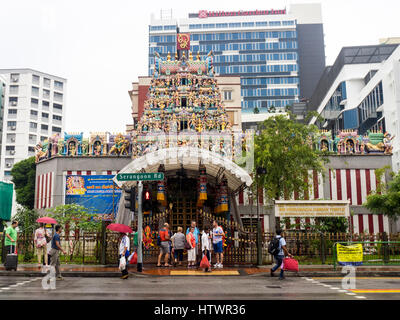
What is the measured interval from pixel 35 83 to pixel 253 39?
5567 cm

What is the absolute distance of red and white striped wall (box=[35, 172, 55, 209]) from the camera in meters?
34.9

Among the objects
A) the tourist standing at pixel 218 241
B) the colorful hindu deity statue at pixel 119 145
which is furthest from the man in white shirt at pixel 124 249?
the colorful hindu deity statue at pixel 119 145

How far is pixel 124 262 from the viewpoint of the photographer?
1485 centimetres

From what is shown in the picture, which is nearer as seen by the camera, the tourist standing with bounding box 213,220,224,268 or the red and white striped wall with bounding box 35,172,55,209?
the tourist standing with bounding box 213,220,224,268

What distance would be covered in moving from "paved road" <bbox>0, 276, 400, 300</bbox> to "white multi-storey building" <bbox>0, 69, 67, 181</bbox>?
272 feet

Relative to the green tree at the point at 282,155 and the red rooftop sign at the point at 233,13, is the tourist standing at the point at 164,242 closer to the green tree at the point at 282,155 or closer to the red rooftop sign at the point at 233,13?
the green tree at the point at 282,155

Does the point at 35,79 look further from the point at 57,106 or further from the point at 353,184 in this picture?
the point at 353,184

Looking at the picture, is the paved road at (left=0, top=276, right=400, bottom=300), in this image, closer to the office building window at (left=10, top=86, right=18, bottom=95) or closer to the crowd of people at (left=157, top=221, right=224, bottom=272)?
the crowd of people at (left=157, top=221, right=224, bottom=272)

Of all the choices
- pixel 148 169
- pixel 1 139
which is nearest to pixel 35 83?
pixel 1 139

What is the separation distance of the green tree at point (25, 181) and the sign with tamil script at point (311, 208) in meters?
44.2

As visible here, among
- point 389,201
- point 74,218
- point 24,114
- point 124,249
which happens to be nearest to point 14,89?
point 24,114

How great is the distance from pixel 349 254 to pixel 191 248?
6537 mm

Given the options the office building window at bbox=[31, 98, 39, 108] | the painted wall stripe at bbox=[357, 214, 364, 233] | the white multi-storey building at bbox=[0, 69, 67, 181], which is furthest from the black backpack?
the office building window at bbox=[31, 98, 39, 108]
